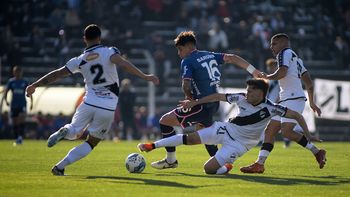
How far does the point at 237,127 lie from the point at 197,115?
125 centimetres

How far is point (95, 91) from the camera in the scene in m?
14.4

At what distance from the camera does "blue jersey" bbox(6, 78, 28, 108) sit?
92.6ft

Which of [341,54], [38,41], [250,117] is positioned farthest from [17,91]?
[341,54]

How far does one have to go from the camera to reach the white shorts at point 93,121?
14203 millimetres

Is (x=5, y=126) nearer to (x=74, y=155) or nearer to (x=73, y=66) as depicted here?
(x=73, y=66)

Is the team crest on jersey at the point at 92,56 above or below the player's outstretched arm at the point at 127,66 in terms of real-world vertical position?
above

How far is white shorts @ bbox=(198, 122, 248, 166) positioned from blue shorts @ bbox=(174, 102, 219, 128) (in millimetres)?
866

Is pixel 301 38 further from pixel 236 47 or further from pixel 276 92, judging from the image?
pixel 276 92

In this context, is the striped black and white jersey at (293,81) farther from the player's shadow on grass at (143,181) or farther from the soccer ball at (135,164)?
the player's shadow on grass at (143,181)

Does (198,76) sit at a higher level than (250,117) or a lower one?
higher

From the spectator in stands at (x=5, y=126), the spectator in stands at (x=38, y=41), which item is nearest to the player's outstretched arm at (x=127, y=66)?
the spectator in stands at (x=5, y=126)

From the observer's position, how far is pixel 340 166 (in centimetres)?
1741

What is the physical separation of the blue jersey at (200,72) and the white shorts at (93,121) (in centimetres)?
194

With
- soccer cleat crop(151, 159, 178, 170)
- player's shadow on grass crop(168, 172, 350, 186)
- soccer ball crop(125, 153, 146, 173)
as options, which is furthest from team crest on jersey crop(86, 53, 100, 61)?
soccer cleat crop(151, 159, 178, 170)
